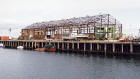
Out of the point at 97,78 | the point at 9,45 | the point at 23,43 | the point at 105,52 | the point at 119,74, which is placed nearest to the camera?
the point at 97,78

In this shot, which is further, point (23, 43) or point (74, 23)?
point (23, 43)

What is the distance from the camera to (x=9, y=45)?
6516 inches

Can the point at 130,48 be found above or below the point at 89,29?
below

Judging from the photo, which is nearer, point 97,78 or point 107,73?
point 97,78

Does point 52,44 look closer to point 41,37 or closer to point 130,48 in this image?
point 41,37

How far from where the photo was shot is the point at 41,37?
153625 mm

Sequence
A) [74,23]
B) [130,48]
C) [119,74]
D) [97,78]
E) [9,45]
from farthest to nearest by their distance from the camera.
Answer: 1. [9,45]
2. [74,23]
3. [130,48]
4. [119,74]
5. [97,78]

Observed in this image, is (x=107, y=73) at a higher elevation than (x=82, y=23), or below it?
below

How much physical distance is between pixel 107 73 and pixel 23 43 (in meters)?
108

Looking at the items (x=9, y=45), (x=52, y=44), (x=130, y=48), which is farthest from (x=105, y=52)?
(x=9, y=45)

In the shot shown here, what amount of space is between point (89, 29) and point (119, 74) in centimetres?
6933

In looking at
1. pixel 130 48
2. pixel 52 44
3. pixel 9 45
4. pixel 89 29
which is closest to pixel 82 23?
pixel 89 29

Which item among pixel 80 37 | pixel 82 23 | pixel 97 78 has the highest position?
pixel 82 23

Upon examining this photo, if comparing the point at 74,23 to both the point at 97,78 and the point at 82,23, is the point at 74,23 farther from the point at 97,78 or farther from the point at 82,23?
the point at 97,78
